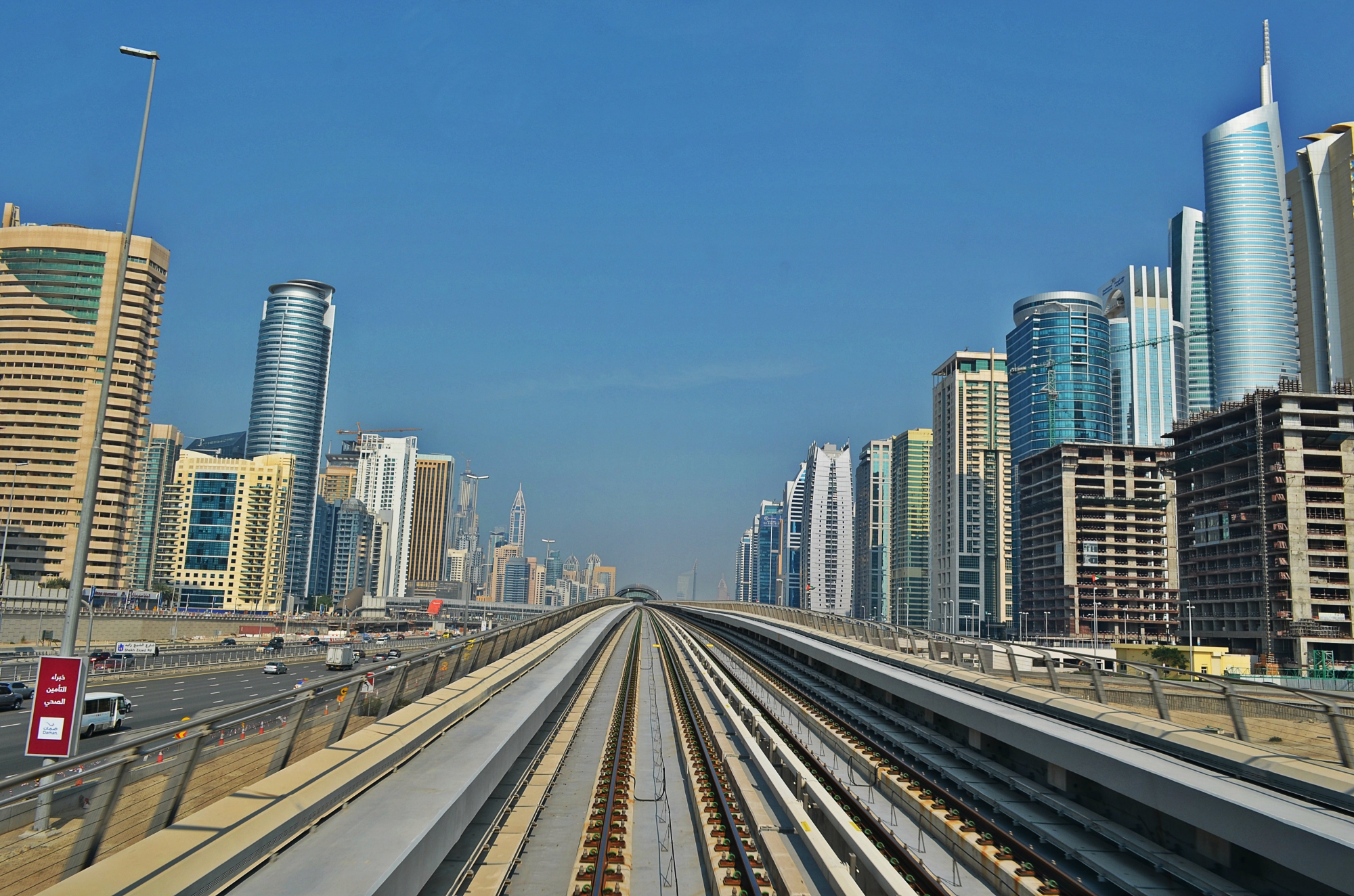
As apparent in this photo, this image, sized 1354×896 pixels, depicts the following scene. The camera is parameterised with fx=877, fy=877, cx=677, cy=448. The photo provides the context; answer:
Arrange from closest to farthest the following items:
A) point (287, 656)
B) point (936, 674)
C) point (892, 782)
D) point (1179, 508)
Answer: point (892, 782)
point (936, 674)
point (287, 656)
point (1179, 508)

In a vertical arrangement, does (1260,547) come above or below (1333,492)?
below

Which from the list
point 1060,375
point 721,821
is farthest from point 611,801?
point 1060,375

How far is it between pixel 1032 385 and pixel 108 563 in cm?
15234

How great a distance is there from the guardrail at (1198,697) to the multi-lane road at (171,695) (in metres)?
16.3

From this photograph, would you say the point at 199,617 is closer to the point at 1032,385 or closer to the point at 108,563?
the point at 108,563

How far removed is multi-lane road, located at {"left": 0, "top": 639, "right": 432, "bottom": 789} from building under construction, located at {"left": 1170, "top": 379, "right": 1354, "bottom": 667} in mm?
77219

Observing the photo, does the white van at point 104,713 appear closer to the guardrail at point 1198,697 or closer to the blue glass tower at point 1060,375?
the guardrail at point 1198,697

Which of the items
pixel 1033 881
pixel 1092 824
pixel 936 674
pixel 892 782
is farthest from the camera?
pixel 936 674

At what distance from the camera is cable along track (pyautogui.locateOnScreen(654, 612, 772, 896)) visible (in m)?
10.6

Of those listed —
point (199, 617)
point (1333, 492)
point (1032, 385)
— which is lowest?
point (199, 617)

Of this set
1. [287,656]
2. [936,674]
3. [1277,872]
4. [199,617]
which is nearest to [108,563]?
[199,617]

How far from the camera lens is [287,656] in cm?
6388

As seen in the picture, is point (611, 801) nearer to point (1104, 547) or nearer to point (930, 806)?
point (930, 806)

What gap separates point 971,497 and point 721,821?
16251 cm
